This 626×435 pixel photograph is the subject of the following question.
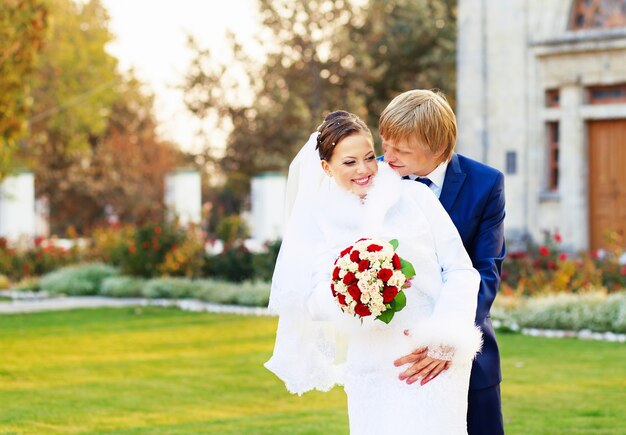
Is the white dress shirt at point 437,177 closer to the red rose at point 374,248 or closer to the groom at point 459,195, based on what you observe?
the groom at point 459,195

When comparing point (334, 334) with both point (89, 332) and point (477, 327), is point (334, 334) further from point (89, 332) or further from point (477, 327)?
point (89, 332)

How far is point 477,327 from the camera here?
425 centimetres

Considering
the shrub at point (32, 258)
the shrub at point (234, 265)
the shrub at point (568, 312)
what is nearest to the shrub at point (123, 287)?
the shrub at point (234, 265)

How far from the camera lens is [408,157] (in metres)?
4.27

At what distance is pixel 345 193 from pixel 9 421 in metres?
→ 4.73

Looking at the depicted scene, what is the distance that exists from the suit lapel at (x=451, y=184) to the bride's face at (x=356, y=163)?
1.00 feet

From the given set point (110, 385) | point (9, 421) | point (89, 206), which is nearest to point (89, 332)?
point (110, 385)

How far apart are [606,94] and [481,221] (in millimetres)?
15627

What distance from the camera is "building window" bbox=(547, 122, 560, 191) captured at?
20.0m

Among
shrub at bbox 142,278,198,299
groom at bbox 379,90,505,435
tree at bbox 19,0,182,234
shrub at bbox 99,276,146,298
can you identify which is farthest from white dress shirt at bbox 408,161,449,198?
tree at bbox 19,0,182,234

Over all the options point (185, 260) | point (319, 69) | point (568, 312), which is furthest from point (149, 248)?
point (319, 69)

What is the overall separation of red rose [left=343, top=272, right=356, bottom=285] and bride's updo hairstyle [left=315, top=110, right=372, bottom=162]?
20.1 inches

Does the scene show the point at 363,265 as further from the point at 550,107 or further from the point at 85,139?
the point at 85,139

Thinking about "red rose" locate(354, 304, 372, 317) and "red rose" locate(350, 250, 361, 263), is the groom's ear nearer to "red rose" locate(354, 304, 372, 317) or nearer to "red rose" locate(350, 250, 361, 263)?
"red rose" locate(350, 250, 361, 263)
